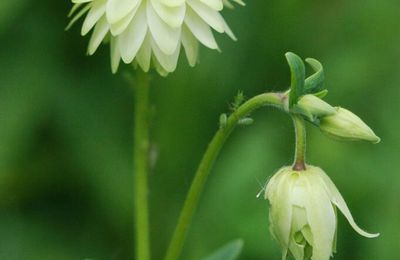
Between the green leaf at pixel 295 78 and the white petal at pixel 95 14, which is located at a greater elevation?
the white petal at pixel 95 14

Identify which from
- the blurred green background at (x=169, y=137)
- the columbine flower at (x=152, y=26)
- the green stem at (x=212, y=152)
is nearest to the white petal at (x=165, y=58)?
the columbine flower at (x=152, y=26)

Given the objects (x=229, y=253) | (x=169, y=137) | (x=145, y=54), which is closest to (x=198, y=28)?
(x=145, y=54)

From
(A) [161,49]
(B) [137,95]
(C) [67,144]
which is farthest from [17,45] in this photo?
(A) [161,49]

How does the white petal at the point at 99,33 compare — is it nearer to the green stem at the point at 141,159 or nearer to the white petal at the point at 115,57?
the white petal at the point at 115,57

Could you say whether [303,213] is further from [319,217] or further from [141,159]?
[141,159]

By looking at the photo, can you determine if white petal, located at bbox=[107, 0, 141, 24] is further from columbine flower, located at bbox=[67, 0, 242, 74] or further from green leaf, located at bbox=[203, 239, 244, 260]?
green leaf, located at bbox=[203, 239, 244, 260]

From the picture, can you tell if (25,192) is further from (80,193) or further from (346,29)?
(346,29)
